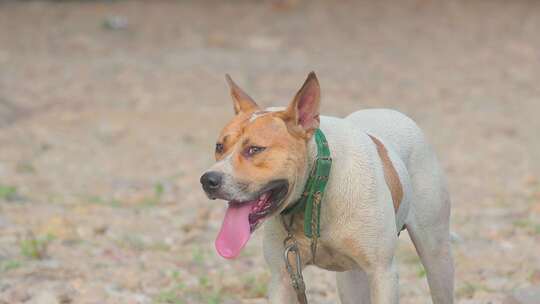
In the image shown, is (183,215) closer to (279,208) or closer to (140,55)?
(279,208)

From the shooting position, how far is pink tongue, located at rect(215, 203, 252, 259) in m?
4.09

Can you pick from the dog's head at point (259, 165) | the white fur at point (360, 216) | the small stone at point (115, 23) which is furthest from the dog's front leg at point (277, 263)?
the small stone at point (115, 23)

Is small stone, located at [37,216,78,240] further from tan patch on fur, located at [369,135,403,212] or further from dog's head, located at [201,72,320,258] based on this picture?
dog's head, located at [201,72,320,258]

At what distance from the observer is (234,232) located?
411 cm

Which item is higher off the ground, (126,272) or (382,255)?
(382,255)

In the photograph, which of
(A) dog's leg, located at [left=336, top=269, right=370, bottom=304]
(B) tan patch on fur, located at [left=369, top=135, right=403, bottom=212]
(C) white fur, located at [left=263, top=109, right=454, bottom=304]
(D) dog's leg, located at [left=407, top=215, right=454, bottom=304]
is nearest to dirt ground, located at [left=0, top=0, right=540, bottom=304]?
(D) dog's leg, located at [left=407, top=215, right=454, bottom=304]

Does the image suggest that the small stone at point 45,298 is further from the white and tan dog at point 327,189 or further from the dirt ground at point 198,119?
the white and tan dog at point 327,189

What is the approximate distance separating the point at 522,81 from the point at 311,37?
3390mm

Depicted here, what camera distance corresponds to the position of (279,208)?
4195 millimetres

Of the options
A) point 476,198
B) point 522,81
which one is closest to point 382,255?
point 476,198

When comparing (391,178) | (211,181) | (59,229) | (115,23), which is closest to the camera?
(211,181)

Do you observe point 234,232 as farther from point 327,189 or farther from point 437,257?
point 437,257

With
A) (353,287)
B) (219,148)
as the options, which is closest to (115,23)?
(353,287)

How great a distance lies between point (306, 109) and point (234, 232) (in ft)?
1.89
